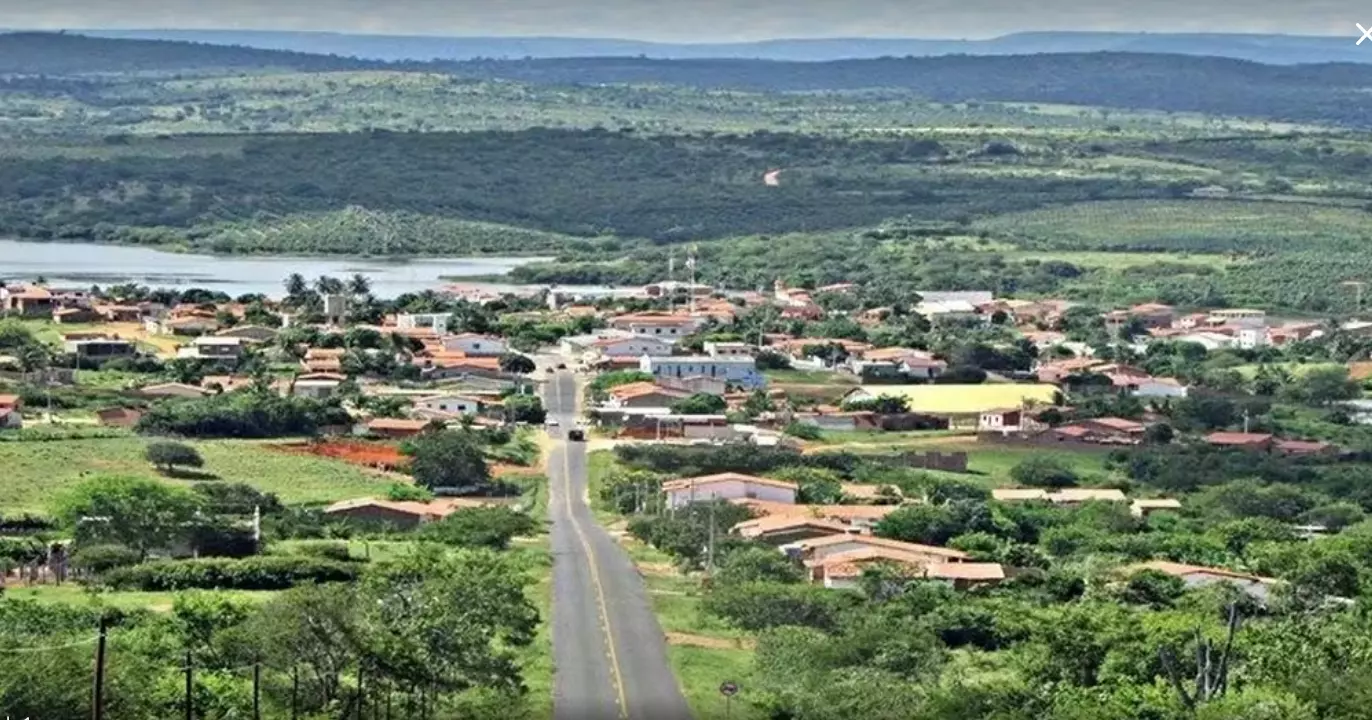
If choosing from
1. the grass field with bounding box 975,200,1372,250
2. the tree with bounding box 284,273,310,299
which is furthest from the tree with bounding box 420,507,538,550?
the grass field with bounding box 975,200,1372,250

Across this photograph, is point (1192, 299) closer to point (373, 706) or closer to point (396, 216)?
point (396, 216)

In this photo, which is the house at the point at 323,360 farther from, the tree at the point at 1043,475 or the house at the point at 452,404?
Answer: the tree at the point at 1043,475

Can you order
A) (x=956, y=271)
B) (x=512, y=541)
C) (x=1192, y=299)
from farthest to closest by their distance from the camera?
1. (x=956, y=271)
2. (x=1192, y=299)
3. (x=512, y=541)

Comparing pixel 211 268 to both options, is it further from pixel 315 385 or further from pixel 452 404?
pixel 452 404

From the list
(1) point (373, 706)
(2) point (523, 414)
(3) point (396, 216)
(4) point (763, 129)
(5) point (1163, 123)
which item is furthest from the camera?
(5) point (1163, 123)

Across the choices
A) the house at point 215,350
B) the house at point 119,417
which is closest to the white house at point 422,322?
the house at point 215,350

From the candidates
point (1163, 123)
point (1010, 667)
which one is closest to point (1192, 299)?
point (1010, 667)

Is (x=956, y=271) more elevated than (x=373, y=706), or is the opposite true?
(x=373, y=706)
